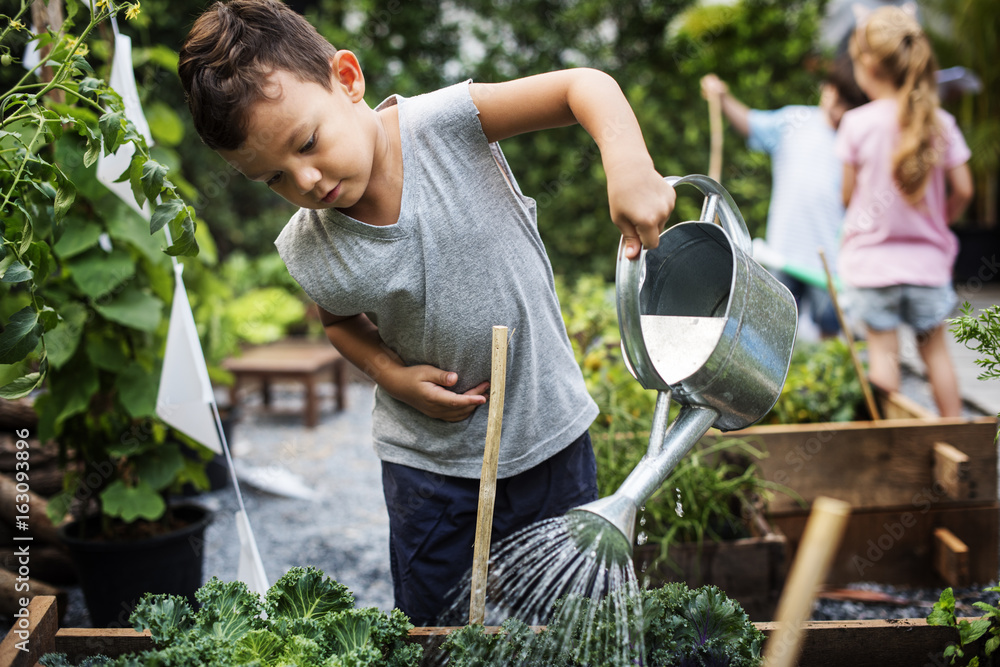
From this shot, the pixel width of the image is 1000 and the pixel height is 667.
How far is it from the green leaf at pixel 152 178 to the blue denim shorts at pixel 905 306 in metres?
2.61

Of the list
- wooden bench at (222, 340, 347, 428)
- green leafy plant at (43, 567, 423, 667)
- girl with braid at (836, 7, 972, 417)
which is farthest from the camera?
wooden bench at (222, 340, 347, 428)

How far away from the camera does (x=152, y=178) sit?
1.14 meters

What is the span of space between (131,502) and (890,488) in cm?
219

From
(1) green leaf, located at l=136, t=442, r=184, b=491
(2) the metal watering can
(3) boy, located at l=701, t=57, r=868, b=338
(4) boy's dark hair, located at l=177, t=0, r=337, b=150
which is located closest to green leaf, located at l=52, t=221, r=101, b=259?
(1) green leaf, located at l=136, t=442, r=184, b=491

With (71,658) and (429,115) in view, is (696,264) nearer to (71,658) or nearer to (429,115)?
(429,115)

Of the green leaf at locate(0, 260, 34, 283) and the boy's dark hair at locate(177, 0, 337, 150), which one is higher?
the boy's dark hair at locate(177, 0, 337, 150)

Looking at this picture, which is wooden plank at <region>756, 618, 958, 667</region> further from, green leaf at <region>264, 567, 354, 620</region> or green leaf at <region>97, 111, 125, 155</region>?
green leaf at <region>97, 111, 125, 155</region>

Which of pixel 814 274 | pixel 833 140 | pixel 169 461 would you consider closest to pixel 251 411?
pixel 169 461

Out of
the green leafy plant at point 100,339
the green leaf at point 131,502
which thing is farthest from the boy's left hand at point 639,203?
the green leaf at point 131,502

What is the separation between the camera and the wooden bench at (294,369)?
4.13 meters

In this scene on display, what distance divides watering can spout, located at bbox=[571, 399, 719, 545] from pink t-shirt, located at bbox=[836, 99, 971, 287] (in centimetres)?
219

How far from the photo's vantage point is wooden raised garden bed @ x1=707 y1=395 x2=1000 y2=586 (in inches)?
86.2

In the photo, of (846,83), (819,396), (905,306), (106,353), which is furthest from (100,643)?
(846,83)

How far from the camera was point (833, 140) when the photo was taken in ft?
12.0
